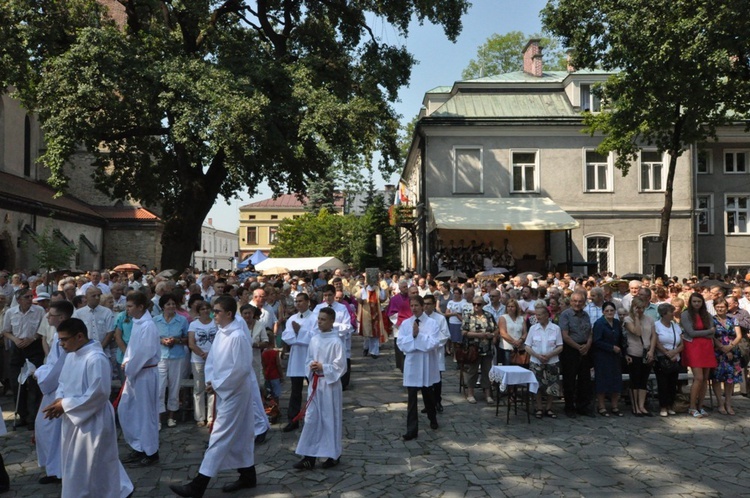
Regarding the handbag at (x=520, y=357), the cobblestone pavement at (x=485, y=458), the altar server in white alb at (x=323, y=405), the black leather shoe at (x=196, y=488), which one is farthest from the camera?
the handbag at (x=520, y=357)

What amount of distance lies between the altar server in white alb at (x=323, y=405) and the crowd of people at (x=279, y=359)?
1 cm

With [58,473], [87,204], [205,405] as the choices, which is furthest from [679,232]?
[87,204]

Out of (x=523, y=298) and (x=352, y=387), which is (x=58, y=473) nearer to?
(x=352, y=387)

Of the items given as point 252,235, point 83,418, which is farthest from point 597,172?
point 252,235

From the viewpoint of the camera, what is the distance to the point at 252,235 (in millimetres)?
92438

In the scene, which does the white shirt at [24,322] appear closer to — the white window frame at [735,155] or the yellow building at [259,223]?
the white window frame at [735,155]

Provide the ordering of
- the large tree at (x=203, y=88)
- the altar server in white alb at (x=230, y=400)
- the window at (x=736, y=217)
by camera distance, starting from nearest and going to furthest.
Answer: the altar server in white alb at (x=230, y=400)
the large tree at (x=203, y=88)
the window at (x=736, y=217)

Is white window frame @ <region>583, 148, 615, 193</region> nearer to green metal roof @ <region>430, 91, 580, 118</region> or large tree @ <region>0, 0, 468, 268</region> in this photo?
green metal roof @ <region>430, 91, 580, 118</region>

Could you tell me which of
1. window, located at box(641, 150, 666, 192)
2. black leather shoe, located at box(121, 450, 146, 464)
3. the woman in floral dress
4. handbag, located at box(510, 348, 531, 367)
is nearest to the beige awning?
window, located at box(641, 150, 666, 192)

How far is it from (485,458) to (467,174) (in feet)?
78.6

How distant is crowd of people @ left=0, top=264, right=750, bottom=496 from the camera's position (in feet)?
20.2

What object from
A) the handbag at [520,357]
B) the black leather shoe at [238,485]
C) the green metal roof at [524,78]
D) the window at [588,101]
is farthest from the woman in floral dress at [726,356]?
the green metal roof at [524,78]

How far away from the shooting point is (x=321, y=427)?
23.2ft

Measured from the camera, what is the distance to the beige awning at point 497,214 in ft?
89.3
